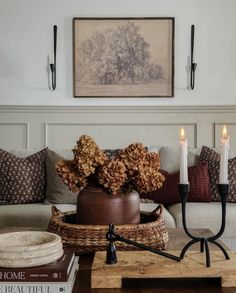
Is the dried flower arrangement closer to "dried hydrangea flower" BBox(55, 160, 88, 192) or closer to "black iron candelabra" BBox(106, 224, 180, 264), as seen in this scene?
"dried hydrangea flower" BBox(55, 160, 88, 192)

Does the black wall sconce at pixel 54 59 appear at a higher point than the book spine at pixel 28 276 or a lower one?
higher

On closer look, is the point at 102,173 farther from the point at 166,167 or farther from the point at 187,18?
the point at 187,18

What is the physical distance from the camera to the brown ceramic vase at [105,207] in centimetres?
160

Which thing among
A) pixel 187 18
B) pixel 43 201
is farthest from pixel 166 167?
pixel 187 18

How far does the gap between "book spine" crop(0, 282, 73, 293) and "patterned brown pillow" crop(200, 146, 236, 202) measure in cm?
202

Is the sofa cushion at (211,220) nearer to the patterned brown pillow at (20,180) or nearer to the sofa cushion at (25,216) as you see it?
the sofa cushion at (25,216)

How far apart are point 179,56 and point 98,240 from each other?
109 inches

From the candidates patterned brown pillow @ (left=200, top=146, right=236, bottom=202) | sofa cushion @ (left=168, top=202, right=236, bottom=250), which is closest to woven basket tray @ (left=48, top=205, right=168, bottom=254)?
sofa cushion @ (left=168, top=202, right=236, bottom=250)

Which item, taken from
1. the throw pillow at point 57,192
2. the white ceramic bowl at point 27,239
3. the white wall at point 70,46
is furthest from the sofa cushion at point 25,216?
the white wall at point 70,46

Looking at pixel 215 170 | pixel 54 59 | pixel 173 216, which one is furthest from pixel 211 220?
pixel 54 59

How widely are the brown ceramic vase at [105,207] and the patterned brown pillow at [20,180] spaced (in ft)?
4.69

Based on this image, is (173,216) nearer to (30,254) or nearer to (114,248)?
(114,248)

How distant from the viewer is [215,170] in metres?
3.10

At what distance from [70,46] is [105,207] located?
8.68 ft
